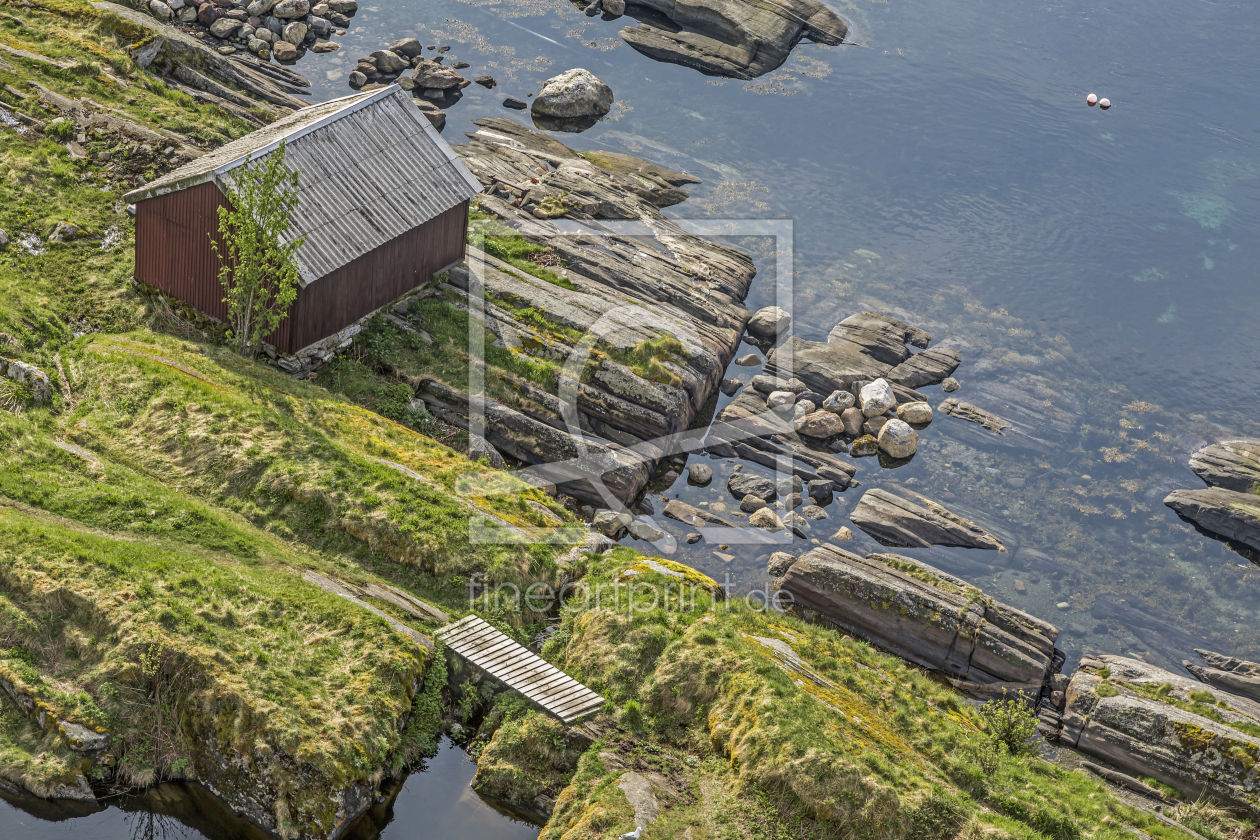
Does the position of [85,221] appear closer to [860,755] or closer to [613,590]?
[613,590]

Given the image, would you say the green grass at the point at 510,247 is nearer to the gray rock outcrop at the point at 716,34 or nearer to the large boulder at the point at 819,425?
the large boulder at the point at 819,425

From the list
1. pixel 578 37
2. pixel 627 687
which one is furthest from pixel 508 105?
pixel 627 687

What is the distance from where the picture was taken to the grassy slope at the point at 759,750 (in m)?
21.6

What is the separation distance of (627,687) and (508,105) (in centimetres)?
4674

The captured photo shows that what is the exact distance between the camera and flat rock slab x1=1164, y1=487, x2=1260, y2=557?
41125 millimetres

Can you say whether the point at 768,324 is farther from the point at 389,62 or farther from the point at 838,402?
the point at 389,62

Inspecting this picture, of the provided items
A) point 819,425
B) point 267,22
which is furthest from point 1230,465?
point 267,22

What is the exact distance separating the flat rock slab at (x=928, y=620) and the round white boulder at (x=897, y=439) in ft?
33.6

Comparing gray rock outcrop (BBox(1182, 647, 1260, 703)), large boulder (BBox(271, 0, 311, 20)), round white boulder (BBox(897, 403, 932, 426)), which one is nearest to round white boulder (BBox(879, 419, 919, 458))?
round white boulder (BBox(897, 403, 932, 426))

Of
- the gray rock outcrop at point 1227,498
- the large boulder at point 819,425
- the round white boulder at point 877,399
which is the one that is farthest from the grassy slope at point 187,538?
the gray rock outcrop at point 1227,498

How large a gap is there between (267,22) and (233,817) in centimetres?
5581

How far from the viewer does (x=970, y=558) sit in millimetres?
38375

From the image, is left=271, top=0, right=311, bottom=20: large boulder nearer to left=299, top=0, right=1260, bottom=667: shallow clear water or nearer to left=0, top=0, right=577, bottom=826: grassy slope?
left=299, top=0, right=1260, bottom=667: shallow clear water

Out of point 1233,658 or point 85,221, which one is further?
point 85,221
